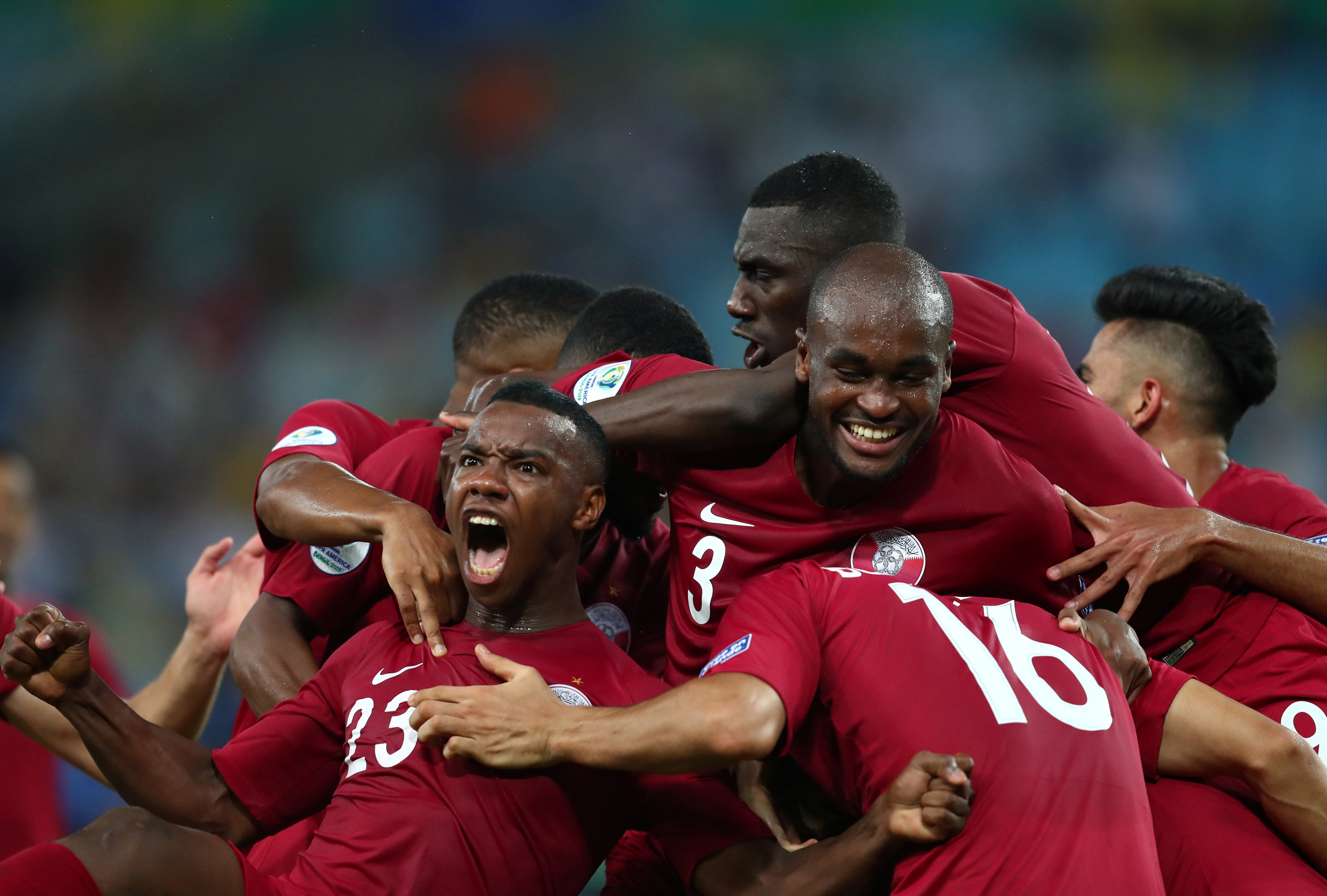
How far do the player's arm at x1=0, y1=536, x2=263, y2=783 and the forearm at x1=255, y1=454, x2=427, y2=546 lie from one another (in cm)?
179

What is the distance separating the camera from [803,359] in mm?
3023

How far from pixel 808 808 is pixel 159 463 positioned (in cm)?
719

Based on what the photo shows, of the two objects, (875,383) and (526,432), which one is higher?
(875,383)

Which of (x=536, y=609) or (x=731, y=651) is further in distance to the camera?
(x=536, y=609)

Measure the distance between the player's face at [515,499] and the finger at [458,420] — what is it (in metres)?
0.19

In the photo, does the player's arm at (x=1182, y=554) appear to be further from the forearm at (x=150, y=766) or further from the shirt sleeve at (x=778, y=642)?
the forearm at (x=150, y=766)

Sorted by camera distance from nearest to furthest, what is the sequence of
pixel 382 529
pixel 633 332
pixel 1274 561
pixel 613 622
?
pixel 382 529 → pixel 1274 561 → pixel 613 622 → pixel 633 332

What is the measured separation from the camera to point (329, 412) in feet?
12.9

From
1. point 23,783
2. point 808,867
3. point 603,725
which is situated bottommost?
point 23,783

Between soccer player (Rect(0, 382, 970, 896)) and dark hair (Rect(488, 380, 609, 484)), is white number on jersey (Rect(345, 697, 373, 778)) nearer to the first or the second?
soccer player (Rect(0, 382, 970, 896))

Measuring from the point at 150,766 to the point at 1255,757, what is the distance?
2.33 meters

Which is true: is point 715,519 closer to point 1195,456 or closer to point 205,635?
point 1195,456

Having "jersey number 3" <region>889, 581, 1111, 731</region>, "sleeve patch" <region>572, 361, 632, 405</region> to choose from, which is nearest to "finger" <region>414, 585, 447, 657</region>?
"sleeve patch" <region>572, 361, 632, 405</region>

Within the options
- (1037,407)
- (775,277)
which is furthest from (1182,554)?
(775,277)
